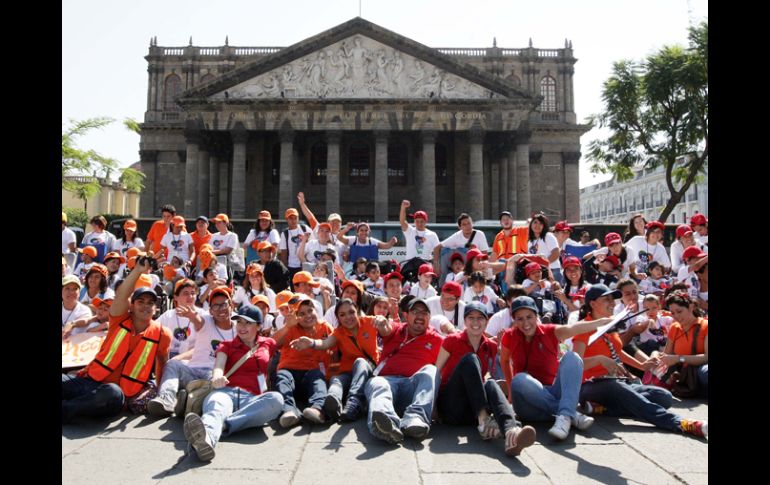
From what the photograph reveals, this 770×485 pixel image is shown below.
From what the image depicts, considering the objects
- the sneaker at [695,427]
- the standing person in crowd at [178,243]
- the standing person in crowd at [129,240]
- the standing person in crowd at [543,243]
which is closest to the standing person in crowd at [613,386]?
the sneaker at [695,427]

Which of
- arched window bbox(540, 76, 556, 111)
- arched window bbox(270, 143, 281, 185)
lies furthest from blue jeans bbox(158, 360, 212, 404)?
arched window bbox(540, 76, 556, 111)

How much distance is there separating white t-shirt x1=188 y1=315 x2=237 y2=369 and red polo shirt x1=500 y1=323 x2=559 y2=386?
9.84 feet

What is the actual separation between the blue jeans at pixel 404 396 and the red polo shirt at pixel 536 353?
81 centimetres

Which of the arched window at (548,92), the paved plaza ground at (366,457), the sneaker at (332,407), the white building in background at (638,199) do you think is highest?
the arched window at (548,92)

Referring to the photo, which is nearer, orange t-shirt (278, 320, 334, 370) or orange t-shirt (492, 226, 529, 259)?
orange t-shirt (278, 320, 334, 370)

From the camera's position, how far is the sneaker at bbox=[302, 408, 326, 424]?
530 cm

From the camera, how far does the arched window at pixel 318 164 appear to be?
1431 inches

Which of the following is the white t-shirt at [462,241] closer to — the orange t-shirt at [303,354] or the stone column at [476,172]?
the orange t-shirt at [303,354]

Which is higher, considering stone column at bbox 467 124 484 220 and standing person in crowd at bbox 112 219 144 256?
stone column at bbox 467 124 484 220

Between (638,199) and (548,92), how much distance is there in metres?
49.1

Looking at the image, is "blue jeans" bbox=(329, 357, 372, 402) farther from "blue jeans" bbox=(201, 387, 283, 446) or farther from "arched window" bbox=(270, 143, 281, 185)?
"arched window" bbox=(270, 143, 281, 185)

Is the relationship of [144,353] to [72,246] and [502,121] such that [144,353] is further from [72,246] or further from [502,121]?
[502,121]
